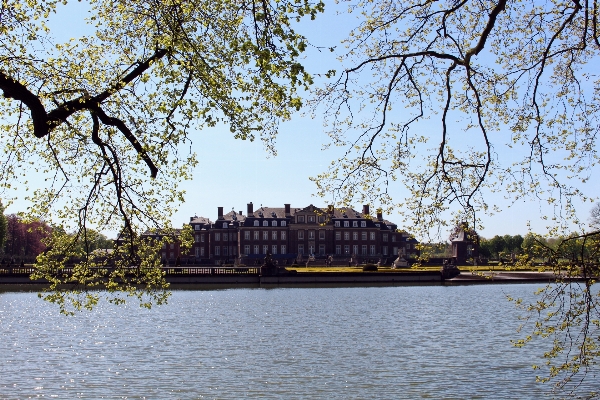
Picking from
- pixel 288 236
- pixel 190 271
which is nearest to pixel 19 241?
pixel 288 236

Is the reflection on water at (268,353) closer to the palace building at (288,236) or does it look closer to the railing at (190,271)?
the railing at (190,271)

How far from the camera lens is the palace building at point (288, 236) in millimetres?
89375

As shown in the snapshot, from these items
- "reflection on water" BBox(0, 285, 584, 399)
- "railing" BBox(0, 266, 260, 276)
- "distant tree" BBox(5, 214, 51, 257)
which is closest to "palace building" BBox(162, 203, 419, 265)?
"distant tree" BBox(5, 214, 51, 257)

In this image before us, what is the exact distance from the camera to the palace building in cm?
8938

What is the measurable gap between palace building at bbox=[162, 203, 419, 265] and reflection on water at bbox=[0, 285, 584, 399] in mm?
56002

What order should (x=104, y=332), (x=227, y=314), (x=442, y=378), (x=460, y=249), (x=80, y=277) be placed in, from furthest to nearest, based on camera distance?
(x=460, y=249) → (x=227, y=314) → (x=104, y=332) → (x=442, y=378) → (x=80, y=277)

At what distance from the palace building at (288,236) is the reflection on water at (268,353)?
56002 millimetres

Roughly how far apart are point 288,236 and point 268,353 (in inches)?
2799

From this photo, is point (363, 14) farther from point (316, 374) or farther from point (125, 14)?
point (316, 374)

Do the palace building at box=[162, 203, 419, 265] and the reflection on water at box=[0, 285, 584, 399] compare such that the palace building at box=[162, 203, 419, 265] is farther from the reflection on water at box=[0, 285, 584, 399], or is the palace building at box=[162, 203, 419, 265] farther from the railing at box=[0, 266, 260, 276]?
the reflection on water at box=[0, 285, 584, 399]

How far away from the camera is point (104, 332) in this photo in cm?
2373

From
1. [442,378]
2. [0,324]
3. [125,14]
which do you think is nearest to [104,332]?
[0,324]

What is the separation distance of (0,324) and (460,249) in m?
69.3

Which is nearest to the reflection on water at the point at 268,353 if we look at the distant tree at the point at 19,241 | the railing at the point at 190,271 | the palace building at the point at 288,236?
the railing at the point at 190,271
